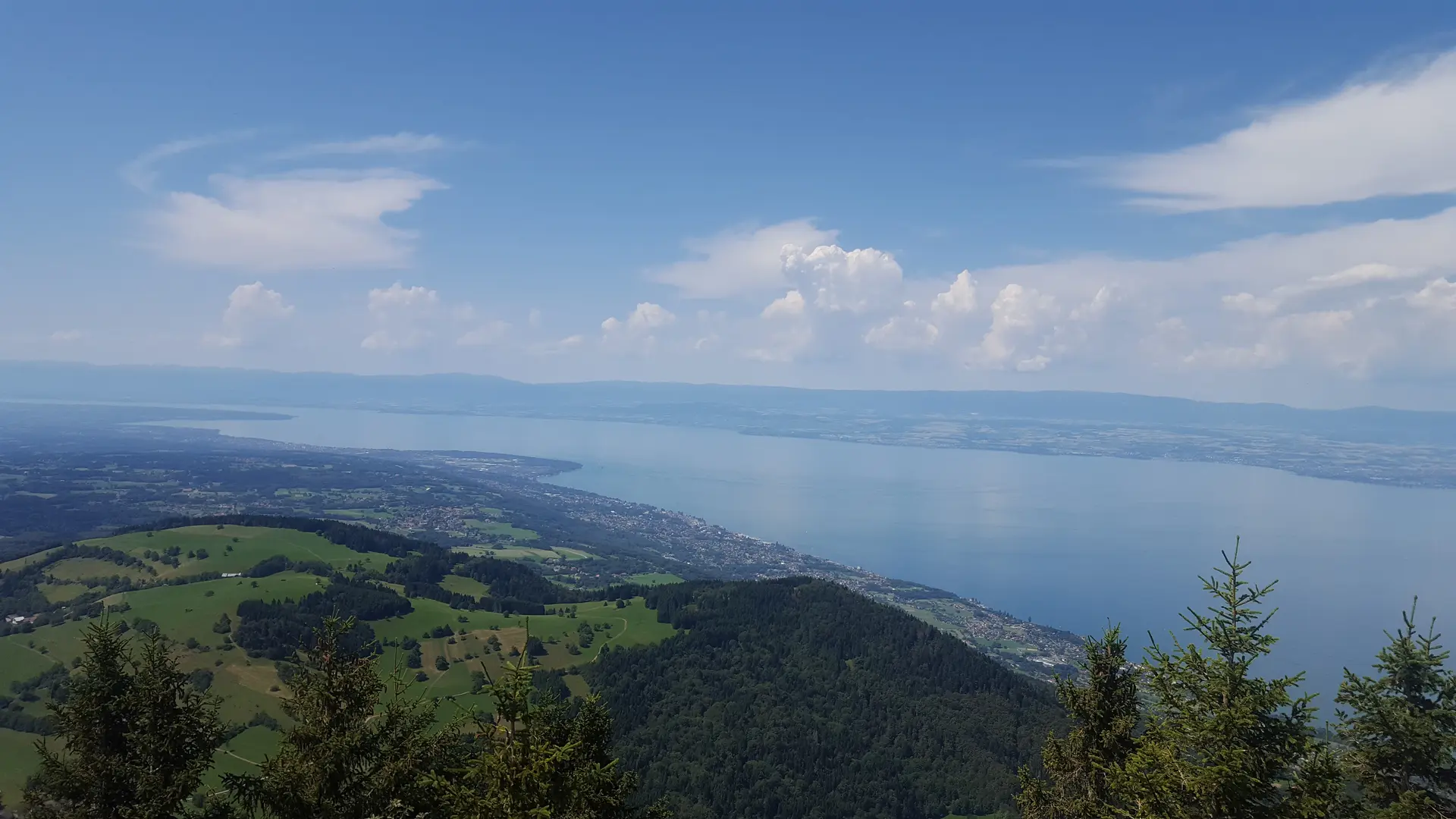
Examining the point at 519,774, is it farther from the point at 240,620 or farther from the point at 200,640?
the point at 240,620

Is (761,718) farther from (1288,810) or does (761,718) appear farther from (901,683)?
(1288,810)

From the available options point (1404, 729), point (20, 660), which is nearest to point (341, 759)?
point (1404, 729)

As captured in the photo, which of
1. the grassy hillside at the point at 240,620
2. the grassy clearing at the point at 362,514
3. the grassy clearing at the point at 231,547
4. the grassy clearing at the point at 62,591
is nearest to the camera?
the grassy hillside at the point at 240,620

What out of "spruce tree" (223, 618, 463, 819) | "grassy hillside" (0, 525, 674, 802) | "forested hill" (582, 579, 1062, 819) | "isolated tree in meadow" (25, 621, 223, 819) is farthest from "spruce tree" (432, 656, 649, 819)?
"forested hill" (582, 579, 1062, 819)

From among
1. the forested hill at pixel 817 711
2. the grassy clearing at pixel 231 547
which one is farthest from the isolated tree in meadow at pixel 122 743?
the grassy clearing at pixel 231 547

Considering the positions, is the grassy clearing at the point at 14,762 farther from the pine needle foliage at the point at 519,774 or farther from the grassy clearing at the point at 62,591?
the pine needle foliage at the point at 519,774

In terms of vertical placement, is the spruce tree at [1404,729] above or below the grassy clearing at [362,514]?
above

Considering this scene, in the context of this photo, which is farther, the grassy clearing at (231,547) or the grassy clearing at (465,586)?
the grassy clearing at (465,586)
